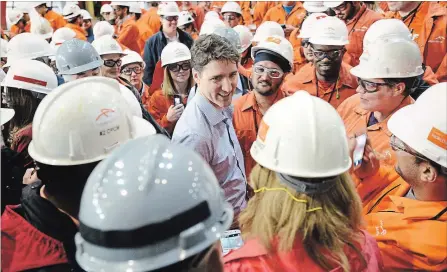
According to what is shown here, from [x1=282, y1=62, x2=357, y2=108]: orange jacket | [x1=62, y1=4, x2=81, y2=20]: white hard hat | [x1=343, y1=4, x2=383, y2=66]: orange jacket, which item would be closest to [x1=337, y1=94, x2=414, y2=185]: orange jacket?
[x1=282, y1=62, x2=357, y2=108]: orange jacket

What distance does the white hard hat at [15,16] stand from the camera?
10266 millimetres

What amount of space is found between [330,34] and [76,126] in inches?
128

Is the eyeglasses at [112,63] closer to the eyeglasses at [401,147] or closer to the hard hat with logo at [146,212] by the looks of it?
the eyeglasses at [401,147]

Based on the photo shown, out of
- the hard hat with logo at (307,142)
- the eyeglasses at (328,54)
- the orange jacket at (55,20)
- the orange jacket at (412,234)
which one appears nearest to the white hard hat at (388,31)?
the eyeglasses at (328,54)

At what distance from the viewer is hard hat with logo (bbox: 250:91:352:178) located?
65.9 inches

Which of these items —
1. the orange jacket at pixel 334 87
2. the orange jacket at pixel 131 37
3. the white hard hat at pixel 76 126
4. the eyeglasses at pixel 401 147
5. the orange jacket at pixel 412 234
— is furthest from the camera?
the orange jacket at pixel 131 37

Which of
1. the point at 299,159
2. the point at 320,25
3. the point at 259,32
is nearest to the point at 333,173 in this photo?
the point at 299,159

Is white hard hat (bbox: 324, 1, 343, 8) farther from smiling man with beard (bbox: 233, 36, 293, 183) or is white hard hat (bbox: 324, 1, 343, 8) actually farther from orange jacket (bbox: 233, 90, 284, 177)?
orange jacket (bbox: 233, 90, 284, 177)

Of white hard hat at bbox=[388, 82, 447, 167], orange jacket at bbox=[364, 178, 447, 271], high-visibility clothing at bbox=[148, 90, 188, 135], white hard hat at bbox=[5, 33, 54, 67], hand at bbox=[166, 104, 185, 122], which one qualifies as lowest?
high-visibility clothing at bbox=[148, 90, 188, 135]

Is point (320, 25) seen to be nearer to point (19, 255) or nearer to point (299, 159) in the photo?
point (299, 159)

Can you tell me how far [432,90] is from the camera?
6.72 feet

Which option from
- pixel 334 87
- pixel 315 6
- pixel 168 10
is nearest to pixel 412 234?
pixel 334 87

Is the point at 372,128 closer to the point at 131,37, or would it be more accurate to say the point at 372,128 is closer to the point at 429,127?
the point at 429,127

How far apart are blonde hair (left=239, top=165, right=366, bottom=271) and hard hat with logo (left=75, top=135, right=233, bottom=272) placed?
1.28 feet
